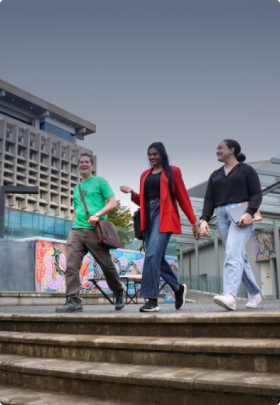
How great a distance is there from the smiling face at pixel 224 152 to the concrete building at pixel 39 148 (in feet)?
185

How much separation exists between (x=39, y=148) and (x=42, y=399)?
66.5 m

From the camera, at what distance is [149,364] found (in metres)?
2.84

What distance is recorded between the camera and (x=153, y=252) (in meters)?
4.17

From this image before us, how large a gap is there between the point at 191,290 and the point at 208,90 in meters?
11.9

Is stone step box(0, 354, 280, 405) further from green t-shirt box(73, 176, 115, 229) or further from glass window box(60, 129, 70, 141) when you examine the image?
glass window box(60, 129, 70, 141)

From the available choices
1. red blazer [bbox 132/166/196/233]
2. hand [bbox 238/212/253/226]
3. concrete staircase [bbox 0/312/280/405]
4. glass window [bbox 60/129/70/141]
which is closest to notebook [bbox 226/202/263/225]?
hand [bbox 238/212/253/226]

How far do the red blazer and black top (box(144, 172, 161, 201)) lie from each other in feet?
0.15

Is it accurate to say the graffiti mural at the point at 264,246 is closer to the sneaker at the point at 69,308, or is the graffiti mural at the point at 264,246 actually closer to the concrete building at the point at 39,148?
the sneaker at the point at 69,308

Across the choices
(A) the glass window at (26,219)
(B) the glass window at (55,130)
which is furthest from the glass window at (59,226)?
(B) the glass window at (55,130)

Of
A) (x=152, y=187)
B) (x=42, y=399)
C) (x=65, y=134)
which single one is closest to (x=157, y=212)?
(x=152, y=187)

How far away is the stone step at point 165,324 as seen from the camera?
2.81 m

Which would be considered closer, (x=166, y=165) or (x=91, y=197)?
(x=166, y=165)

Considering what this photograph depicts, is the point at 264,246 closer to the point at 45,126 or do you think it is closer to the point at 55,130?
the point at 45,126

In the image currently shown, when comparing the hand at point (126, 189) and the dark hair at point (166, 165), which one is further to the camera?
the hand at point (126, 189)
